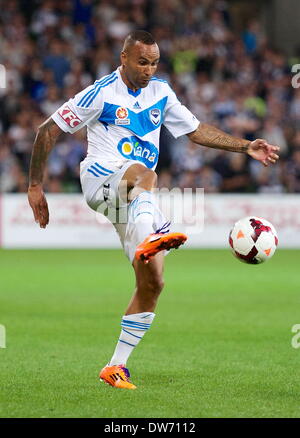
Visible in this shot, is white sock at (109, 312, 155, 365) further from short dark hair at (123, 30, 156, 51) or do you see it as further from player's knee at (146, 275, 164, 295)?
short dark hair at (123, 30, 156, 51)

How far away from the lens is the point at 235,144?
682 cm

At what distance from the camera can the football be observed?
21.5ft

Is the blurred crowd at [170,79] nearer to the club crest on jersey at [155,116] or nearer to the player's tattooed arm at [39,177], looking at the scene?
the club crest on jersey at [155,116]

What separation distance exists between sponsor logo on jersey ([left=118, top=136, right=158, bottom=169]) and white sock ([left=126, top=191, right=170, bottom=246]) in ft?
1.73

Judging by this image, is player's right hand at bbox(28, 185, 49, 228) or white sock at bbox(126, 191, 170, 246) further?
player's right hand at bbox(28, 185, 49, 228)

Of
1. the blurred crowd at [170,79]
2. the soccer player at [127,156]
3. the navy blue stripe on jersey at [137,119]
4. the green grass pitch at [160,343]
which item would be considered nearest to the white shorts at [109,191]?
the soccer player at [127,156]

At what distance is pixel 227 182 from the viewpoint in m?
19.6

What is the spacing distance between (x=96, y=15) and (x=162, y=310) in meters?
13.8

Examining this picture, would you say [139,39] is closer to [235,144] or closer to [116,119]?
[116,119]

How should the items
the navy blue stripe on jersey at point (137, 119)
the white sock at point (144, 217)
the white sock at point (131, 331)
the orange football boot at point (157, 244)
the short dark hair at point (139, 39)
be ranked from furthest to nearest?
the navy blue stripe on jersey at point (137, 119) → the short dark hair at point (139, 39) → the white sock at point (131, 331) → the white sock at point (144, 217) → the orange football boot at point (157, 244)

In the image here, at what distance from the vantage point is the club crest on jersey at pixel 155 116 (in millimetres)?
6672

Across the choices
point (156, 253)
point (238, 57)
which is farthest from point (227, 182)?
point (156, 253)

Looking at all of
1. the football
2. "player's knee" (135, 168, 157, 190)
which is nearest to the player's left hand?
the football

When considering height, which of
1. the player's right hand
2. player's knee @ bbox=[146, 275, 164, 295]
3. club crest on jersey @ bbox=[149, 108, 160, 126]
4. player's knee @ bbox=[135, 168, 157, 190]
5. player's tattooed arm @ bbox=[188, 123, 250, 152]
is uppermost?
club crest on jersey @ bbox=[149, 108, 160, 126]
